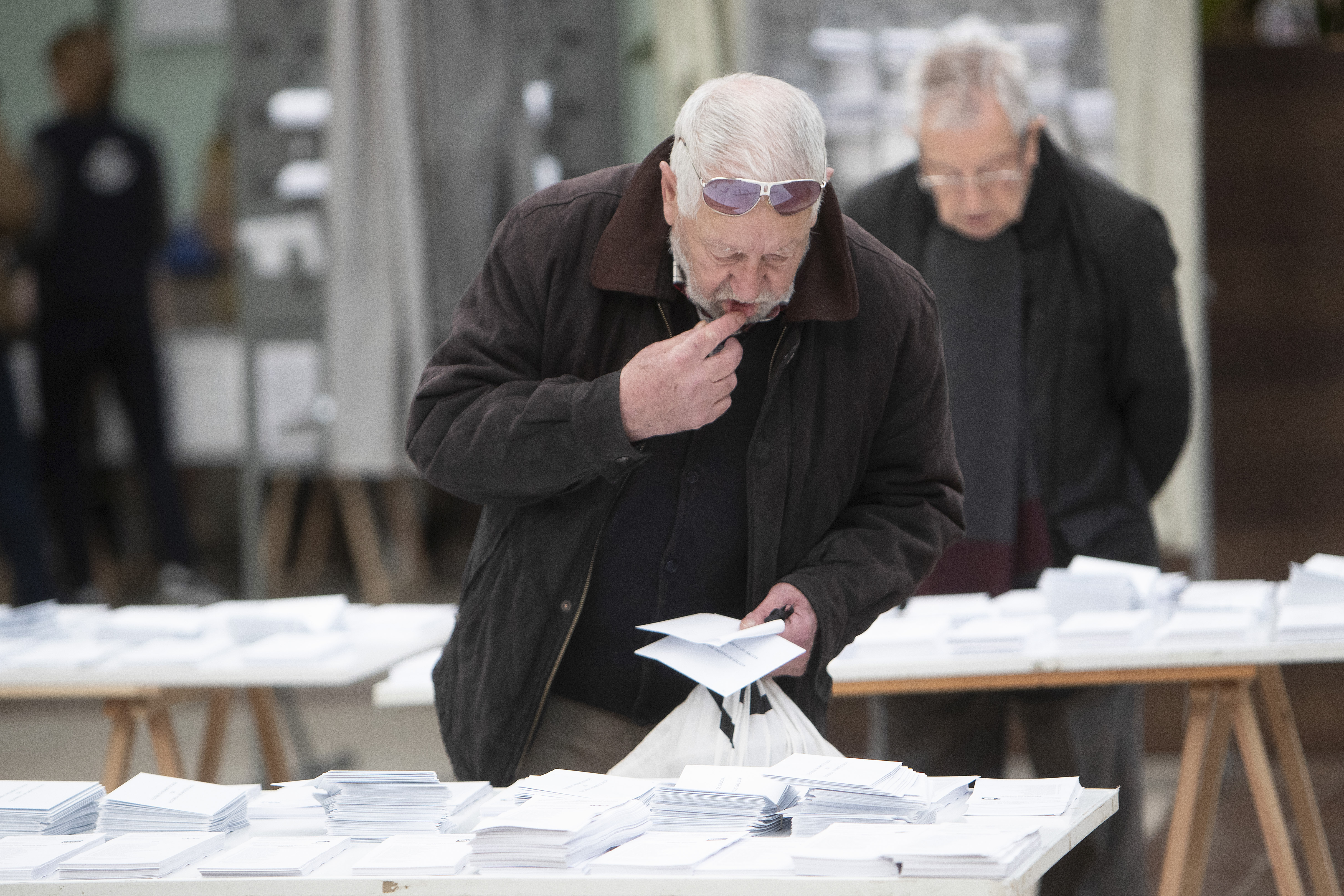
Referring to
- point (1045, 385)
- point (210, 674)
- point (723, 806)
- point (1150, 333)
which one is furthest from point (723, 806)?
point (1150, 333)

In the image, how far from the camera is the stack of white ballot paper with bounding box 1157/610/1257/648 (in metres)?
2.89

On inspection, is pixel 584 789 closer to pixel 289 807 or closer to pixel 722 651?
pixel 722 651

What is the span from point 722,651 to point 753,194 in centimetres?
62

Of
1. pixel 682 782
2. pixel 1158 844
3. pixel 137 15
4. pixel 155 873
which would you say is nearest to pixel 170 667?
pixel 155 873

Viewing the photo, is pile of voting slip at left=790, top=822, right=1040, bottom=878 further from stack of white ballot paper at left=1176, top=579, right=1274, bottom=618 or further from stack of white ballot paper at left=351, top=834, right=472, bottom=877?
stack of white ballot paper at left=1176, top=579, right=1274, bottom=618

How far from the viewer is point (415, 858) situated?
74.1 inches

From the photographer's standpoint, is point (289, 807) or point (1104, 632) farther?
point (1104, 632)

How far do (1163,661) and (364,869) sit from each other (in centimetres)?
158

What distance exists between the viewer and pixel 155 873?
1.90 m

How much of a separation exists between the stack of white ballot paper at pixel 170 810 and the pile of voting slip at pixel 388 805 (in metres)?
0.13

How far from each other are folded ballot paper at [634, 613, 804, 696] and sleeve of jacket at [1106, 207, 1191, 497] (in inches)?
55.1

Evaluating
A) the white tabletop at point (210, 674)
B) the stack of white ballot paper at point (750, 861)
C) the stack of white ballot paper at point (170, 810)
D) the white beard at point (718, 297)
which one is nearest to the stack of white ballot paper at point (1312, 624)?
the white beard at point (718, 297)

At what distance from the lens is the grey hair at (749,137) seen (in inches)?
81.7

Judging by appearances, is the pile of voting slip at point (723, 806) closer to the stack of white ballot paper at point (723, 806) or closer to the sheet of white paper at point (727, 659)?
the stack of white ballot paper at point (723, 806)
